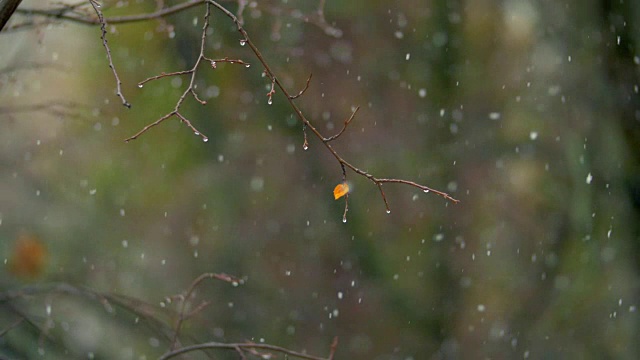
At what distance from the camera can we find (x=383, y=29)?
645 centimetres

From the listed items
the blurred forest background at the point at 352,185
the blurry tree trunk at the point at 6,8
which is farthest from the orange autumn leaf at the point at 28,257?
the blurry tree trunk at the point at 6,8

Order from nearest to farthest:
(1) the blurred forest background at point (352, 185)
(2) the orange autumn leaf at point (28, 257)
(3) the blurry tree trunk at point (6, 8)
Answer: (3) the blurry tree trunk at point (6, 8) < (1) the blurred forest background at point (352, 185) < (2) the orange autumn leaf at point (28, 257)

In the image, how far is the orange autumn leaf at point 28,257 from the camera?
682cm

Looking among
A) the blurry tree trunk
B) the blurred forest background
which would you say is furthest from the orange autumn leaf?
the blurry tree trunk

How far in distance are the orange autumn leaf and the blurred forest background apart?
0.06 feet

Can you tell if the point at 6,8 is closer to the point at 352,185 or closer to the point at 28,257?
the point at 352,185

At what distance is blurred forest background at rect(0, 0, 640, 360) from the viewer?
6.07 meters

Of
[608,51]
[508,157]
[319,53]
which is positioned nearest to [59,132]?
[319,53]

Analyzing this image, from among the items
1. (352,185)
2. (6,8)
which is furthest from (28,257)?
(6,8)

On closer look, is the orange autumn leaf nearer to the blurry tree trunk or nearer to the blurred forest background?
the blurred forest background

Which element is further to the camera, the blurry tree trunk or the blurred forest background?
the blurred forest background

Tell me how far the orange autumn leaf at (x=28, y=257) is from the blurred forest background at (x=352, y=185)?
18 mm

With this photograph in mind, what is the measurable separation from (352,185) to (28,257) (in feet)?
7.88

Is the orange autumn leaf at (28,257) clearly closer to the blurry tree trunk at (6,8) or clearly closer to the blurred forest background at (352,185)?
the blurred forest background at (352,185)
